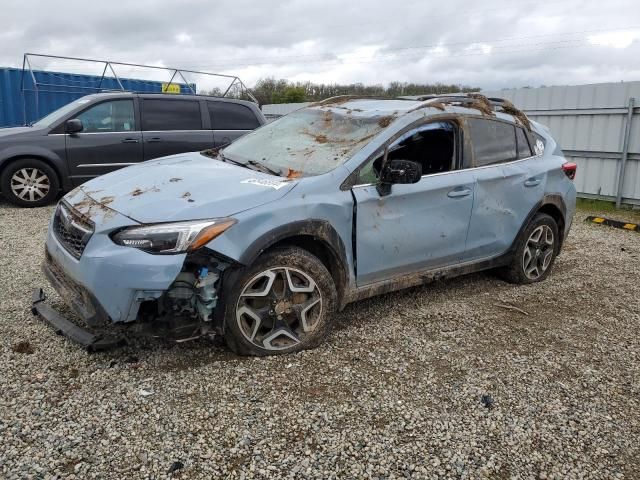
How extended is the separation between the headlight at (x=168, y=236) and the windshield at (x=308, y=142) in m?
0.89

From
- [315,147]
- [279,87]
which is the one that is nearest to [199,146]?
[315,147]

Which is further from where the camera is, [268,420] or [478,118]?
[478,118]

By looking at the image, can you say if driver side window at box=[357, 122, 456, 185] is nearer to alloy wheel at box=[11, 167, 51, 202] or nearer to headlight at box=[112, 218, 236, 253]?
headlight at box=[112, 218, 236, 253]

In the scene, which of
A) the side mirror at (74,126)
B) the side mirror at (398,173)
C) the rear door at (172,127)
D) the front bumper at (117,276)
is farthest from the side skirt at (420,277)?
the side mirror at (74,126)

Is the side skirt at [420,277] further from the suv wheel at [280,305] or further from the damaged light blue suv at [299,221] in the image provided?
the suv wheel at [280,305]

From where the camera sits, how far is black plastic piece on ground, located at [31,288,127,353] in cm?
319

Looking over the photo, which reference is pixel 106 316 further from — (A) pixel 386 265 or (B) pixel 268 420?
(A) pixel 386 265

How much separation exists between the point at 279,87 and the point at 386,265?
32.8m

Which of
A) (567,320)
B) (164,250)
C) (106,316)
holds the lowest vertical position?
(567,320)

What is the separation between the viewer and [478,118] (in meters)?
4.47

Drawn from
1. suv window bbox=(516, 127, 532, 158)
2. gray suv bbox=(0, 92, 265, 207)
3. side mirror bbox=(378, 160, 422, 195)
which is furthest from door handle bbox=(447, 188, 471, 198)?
gray suv bbox=(0, 92, 265, 207)

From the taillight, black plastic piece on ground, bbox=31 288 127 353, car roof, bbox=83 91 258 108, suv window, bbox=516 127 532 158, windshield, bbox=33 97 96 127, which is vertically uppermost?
car roof, bbox=83 91 258 108

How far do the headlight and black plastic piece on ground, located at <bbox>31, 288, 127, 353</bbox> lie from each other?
65 cm

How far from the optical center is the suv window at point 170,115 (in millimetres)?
8406
